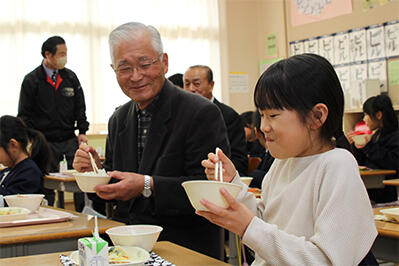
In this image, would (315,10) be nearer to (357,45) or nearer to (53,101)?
(357,45)

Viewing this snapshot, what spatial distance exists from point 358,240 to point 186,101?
3.80ft

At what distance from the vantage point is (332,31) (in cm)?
689

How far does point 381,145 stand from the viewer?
4695 mm

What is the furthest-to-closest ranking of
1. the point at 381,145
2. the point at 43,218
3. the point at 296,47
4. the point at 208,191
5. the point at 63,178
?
the point at 296,47 < the point at 381,145 < the point at 63,178 < the point at 43,218 < the point at 208,191

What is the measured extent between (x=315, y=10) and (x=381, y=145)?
10.0 ft

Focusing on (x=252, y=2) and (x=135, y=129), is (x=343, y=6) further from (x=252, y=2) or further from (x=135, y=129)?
(x=135, y=129)

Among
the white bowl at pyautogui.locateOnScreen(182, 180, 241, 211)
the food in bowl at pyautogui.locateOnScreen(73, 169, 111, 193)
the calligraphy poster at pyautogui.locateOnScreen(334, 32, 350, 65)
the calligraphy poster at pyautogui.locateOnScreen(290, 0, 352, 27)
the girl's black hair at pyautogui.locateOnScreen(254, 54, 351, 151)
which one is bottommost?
the food in bowl at pyautogui.locateOnScreen(73, 169, 111, 193)

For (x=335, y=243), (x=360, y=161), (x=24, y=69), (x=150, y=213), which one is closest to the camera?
(x=335, y=243)

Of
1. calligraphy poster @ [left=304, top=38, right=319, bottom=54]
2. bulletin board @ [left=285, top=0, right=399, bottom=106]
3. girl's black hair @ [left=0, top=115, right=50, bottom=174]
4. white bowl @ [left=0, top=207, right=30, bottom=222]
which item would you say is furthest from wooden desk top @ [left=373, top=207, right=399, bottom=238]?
calligraphy poster @ [left=304, top=38, right=319, bottom=54]

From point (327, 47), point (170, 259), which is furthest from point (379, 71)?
point (170, 259)

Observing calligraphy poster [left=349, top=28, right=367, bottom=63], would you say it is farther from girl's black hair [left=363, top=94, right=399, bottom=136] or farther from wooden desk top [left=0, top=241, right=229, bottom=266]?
wooden desk top [left=0, top=241, right=229, bottom=266]

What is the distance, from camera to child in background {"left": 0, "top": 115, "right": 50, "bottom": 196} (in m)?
2.79

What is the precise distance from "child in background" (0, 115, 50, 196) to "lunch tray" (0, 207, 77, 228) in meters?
0.70

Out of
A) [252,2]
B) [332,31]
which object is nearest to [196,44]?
[252,2]
